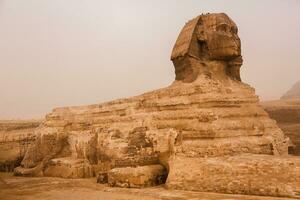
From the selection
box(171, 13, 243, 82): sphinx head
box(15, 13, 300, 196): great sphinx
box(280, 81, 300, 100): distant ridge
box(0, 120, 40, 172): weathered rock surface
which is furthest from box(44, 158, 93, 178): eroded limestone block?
box(280, 81, 300, 100): distant ridge

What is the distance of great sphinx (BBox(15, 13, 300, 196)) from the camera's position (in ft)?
32.3

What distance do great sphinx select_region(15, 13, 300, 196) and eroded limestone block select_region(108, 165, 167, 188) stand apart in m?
0.03

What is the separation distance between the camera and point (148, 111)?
45.4 feet

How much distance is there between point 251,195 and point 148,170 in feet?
12.3

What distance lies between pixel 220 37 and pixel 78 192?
7.02 metres

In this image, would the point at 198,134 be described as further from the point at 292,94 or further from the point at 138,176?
the point at 292,94

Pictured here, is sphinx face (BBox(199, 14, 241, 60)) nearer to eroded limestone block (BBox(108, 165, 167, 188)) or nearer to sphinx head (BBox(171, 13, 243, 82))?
sphinx head (BBox(171, 13, 243, 82))

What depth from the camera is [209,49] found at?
12.9 meters

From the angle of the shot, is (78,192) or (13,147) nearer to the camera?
(78,192)

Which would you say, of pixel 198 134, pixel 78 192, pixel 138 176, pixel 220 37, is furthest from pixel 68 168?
pixel 220 37

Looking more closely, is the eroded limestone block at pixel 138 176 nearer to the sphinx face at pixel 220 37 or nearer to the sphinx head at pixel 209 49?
the sphinx head at pixel 209 49

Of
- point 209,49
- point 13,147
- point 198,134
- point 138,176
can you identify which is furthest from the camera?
point 13,147

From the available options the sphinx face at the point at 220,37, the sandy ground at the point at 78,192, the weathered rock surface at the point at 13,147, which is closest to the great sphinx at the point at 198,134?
the sphinx face at the point at 220,37

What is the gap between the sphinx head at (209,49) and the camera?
12672 mm
